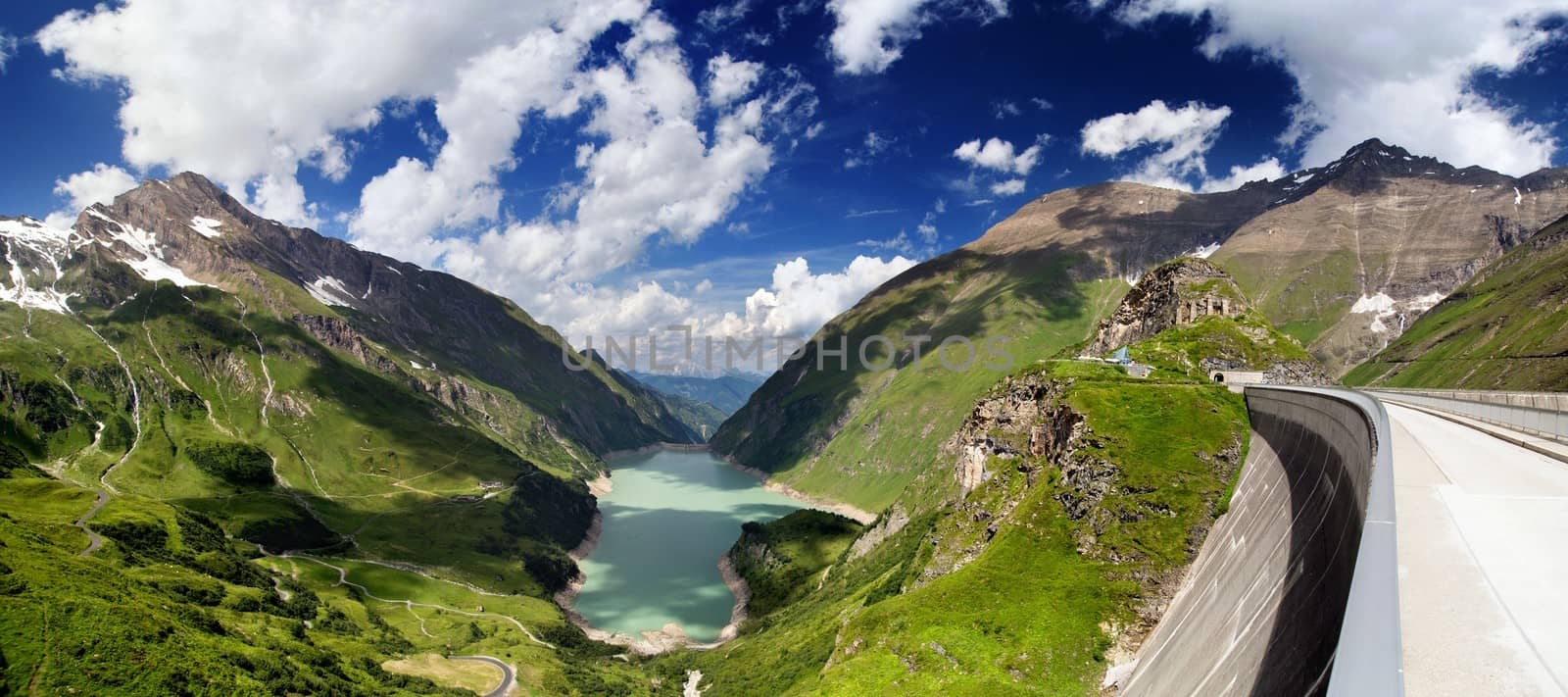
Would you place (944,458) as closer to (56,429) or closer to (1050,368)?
(1050,368)

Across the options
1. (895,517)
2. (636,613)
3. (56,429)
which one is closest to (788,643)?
(895,517)

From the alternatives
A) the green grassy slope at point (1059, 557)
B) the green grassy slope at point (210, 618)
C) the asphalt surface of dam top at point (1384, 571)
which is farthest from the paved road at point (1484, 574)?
the green grassy slope at point (210, 618)

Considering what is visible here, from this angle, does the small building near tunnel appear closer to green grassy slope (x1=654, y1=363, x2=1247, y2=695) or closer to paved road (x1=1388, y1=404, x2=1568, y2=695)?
green grassy slope (x1=654, y1=363, x2=1247, y2=695)

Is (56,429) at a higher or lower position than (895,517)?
higher

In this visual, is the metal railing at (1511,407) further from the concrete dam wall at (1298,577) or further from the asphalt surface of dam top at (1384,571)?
the concrete dam wall at (1298,577)

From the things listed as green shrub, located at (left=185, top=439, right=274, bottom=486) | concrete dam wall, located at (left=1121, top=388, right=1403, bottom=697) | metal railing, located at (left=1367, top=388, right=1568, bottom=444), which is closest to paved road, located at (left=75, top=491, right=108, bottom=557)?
green shrub, located at (left=185, top=439, right=274, bottom=486)

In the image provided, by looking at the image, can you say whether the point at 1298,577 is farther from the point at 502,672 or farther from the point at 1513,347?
the point at 1513,347
